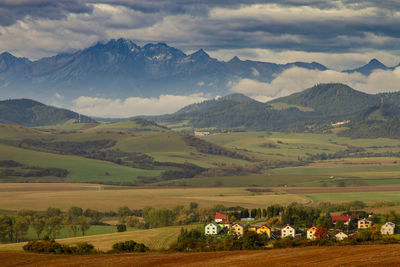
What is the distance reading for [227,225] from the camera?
138 m

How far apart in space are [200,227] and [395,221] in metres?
41.4

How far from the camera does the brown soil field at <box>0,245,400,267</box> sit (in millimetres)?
55906

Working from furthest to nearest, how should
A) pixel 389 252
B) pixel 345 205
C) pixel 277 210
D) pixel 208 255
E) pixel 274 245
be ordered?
pixel 345 205
pixel 277 210
pixel 274 245
pixel 208 255
pixel 389 252

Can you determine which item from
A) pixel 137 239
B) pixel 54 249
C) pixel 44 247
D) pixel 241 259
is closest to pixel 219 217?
pixel 137 239

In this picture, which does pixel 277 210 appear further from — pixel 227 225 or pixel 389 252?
pixel 389 252

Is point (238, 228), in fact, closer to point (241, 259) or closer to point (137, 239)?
point (137, 239)

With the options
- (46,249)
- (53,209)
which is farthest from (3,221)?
(46,249)

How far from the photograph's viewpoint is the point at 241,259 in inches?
2510

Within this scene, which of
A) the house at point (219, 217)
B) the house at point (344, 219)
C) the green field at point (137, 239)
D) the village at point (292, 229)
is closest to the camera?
the green field at point (137, 239)

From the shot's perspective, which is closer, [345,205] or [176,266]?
[176,266]

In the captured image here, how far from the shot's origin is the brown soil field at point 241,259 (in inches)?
2201

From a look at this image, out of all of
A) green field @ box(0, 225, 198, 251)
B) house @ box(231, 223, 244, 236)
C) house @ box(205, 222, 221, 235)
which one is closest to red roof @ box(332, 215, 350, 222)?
house @ box(231, 223, 244, 236)

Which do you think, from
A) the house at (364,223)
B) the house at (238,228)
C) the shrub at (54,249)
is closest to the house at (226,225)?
the house at (238,228)

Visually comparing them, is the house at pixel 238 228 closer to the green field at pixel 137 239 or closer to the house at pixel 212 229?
the house at pixel 212 229
